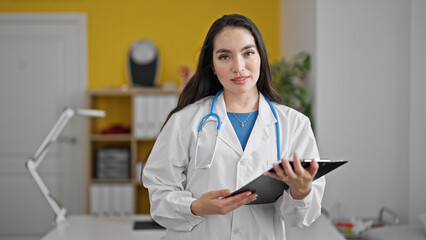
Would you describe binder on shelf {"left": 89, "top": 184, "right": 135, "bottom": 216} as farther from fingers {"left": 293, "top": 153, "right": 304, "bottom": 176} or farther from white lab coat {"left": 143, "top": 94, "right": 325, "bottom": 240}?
fingers {"left": 293, "top": 153, "right": 304, "bottom": 176}

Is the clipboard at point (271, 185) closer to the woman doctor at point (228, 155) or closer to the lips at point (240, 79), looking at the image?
the woman doctor at point (228, 155)

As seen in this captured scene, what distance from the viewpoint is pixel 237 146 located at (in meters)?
1.49

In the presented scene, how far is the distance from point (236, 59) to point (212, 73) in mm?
191

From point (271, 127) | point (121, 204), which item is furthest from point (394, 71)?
point (121, 204)

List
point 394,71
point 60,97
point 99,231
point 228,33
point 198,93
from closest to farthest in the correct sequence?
point 228,33, point 198,93, point 99,231, point 394,71, point 60,97

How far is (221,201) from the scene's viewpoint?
1357 millimetres

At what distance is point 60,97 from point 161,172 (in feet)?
12.8

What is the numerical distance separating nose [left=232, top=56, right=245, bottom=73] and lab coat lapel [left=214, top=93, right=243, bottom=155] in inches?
5.5

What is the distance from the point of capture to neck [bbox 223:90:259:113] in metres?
1.56

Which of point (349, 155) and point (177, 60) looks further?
point (177, 60)

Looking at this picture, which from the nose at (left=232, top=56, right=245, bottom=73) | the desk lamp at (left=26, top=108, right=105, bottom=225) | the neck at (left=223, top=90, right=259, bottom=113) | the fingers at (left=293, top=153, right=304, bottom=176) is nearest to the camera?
the fingers at (left=293, top=153, right=304, bottom=176)

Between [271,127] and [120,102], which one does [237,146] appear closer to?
[271,127]

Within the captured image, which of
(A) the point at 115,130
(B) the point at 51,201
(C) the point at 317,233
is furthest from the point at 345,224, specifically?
(A) the point at 115,130

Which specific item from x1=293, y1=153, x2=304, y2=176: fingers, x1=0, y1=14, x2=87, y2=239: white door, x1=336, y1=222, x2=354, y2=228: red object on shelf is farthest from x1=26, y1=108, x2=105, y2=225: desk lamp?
x1=0, y1=14, x2=87, y2=239: white door
